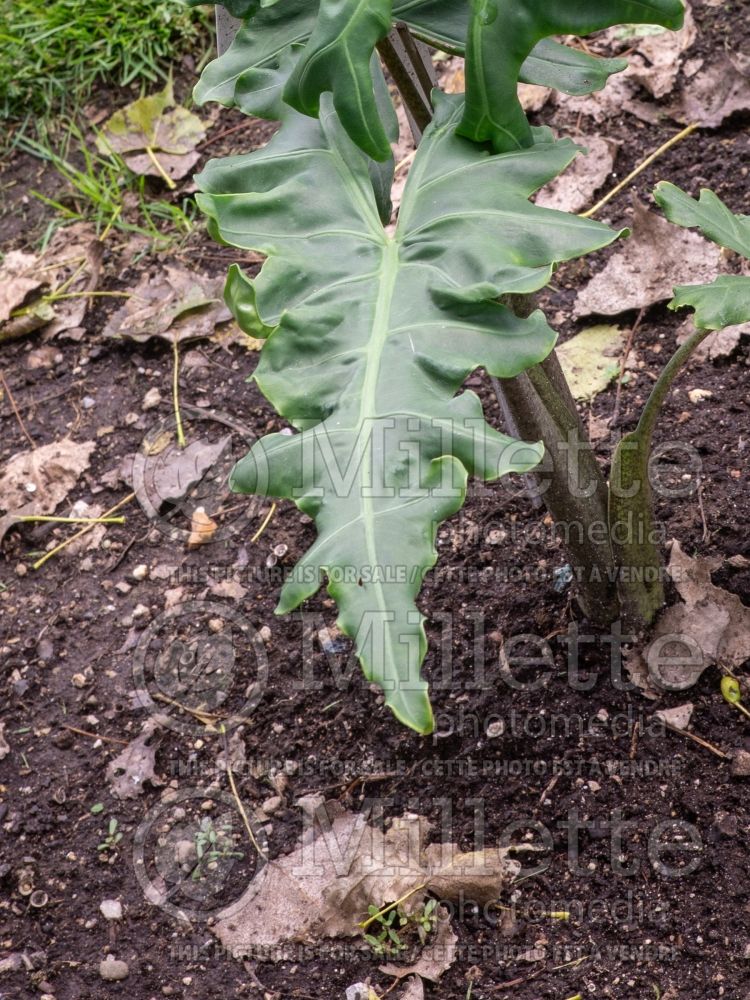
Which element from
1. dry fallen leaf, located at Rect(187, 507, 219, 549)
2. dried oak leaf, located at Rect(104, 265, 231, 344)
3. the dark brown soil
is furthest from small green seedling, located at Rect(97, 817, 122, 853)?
dried oak leaf, located at Rect(104, 265, 231, 344)

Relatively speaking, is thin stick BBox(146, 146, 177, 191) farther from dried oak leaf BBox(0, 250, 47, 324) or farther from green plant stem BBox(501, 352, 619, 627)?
green plant stem BBox(501, 352, 619, 627)

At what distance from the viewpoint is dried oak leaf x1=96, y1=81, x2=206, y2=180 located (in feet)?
8.54

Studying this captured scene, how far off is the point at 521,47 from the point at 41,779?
132cm

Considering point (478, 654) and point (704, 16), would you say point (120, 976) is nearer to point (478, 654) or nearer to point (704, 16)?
point (478, 654)

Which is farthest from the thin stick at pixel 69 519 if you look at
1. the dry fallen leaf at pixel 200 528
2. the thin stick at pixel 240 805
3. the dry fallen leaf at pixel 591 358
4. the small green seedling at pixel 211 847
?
the dry fallen leaf at pixel 591 358

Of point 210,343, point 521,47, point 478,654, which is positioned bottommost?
point 478,654

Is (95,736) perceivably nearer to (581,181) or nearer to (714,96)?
(581,181)

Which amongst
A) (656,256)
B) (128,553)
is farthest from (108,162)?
(656,256)

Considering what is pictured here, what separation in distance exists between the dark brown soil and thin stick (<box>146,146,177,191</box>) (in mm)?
795

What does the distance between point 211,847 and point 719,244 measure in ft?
3.68

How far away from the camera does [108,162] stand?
8.75ft

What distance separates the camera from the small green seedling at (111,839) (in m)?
1.63

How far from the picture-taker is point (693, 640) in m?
1.57

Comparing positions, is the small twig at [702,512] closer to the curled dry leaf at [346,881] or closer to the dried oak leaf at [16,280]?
the curled dry leaf at [346,881]
